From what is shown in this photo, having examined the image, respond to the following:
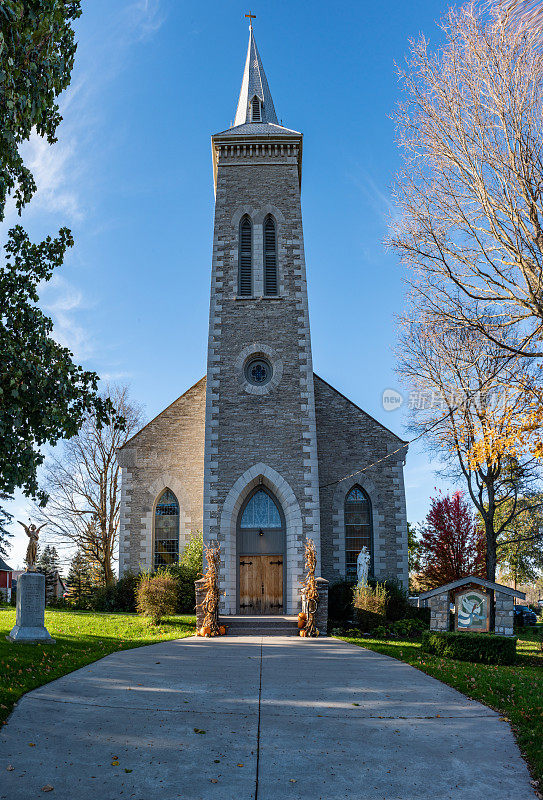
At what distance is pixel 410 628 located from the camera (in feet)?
57.2

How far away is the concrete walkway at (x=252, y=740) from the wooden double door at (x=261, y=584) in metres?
9.54

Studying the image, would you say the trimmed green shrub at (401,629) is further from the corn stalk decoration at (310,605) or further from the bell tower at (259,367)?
the bell tower at (259,367)

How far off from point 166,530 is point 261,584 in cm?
457

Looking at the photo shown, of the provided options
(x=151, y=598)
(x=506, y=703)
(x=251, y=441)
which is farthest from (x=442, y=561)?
(x=506, y=703)

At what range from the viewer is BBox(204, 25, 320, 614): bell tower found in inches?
743

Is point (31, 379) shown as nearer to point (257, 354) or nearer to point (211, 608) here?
point (211, 608)

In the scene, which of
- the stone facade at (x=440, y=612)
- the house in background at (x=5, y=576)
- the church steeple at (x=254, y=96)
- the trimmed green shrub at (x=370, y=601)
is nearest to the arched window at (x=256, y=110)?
the church steeple at (x=254, y=96)

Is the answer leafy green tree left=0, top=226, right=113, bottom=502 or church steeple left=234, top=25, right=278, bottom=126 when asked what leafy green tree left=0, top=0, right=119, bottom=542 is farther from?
church steeple left=234, top=25, right=278, bottom=126

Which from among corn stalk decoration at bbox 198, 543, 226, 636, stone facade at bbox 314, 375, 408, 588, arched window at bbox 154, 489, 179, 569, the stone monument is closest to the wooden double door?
stone facade at bbox 314, 375, 408, 588

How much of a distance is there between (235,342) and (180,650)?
426 inches

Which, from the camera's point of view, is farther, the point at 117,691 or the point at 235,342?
the point at 235,342

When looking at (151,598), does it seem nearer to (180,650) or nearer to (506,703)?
(180,650)

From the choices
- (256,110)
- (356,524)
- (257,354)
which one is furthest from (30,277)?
(256,110)

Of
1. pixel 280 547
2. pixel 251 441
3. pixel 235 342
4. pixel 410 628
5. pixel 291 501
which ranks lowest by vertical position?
pixel 410 628
